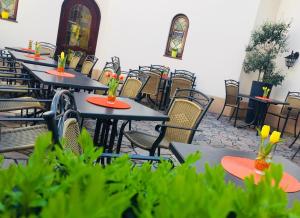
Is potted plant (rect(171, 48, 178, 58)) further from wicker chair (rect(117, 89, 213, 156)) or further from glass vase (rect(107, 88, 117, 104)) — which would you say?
glass vase (rect(107, 88, 117, 104))

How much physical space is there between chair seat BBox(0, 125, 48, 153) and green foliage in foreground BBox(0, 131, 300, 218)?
1473 mm

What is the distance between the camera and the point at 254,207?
558mm

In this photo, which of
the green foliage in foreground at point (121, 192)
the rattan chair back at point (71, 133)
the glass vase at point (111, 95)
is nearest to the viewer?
the green foliage in foreground at point (121, 192)

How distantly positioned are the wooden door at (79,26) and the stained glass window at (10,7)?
4.09 ft

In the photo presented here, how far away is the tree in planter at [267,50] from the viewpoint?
7.78 meters

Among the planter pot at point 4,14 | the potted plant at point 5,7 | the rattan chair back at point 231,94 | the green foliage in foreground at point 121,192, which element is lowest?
the rattan chair back at point 231,94

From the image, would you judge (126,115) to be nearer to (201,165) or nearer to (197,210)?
(201,165)

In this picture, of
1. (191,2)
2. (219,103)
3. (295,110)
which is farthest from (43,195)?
(191,2)

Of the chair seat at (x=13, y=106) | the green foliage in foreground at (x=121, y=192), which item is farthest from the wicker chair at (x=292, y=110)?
the green foliage in foreground at (x=121, y=192)

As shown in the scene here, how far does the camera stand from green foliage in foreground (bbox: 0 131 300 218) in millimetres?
434

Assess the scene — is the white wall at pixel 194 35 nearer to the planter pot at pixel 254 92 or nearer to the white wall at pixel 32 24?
the planter pot at pixel 254 92

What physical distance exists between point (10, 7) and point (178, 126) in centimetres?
722

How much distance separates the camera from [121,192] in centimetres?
55

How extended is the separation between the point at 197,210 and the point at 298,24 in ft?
29.1
